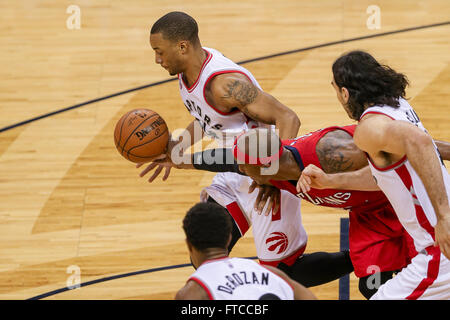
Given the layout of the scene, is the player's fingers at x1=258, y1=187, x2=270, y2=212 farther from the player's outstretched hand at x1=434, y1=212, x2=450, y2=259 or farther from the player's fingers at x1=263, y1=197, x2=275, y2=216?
the player's outstretched hand at x1=434, y1=212, x2=450, y2=259

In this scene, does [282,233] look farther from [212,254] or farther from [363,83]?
[212,254]

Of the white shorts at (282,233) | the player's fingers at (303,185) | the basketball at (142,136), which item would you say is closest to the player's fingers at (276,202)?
the white shorts at (282,233)

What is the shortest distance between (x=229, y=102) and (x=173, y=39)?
0.52 meters

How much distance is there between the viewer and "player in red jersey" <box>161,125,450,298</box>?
432cm

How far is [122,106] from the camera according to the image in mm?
7930

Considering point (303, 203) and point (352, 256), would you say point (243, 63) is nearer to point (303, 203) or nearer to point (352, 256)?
A: point (303, 203)

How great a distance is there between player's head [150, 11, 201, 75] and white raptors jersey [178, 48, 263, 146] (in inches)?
6.2

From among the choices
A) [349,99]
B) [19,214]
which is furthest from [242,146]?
[19,214]

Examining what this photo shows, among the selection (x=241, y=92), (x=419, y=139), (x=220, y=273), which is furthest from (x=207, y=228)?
(x=241, y=92)

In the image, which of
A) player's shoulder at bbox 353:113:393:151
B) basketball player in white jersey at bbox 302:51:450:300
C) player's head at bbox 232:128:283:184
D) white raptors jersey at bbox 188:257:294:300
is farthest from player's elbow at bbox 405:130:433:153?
player's head at bbox 232:128:283:184

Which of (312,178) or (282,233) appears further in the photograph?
(282,233)

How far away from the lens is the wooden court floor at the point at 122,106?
5.98m
